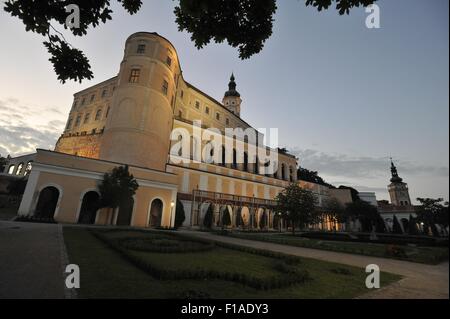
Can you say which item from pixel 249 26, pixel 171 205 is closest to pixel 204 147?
pixel 171 205

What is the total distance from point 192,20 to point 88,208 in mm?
23348

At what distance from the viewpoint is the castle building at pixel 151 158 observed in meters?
21.1

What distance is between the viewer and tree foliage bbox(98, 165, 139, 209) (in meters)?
20.5

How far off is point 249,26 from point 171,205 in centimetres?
2457


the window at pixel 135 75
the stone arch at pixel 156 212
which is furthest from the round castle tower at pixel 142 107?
the stone arch at pixel 156 212

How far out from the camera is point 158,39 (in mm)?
34562

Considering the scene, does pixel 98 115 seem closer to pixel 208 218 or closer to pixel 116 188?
pixel 116 188

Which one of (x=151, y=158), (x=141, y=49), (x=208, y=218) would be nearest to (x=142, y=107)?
(x=151, y=158)

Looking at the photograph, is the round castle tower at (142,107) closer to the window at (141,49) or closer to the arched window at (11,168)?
the window at (141,49)

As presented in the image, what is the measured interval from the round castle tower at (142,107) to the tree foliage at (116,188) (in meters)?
7.51

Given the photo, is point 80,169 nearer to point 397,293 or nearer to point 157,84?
point 157,84

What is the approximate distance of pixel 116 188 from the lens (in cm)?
2066
